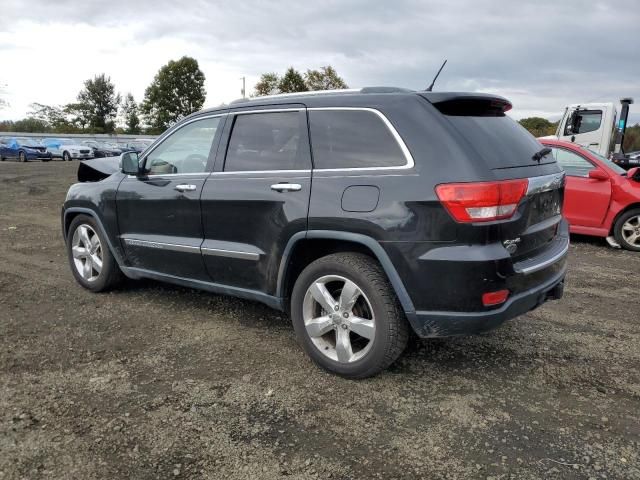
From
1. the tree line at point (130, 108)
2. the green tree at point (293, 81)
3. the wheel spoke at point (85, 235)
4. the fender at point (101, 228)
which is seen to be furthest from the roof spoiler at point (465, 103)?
the tree line at point (130, 108)

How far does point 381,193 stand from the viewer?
311 cm

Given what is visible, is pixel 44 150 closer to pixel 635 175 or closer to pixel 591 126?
pixel 591 126

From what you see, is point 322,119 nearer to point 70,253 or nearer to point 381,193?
point 381,193

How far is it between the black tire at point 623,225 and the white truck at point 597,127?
22.4 feet

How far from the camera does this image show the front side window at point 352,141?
3.20 meters

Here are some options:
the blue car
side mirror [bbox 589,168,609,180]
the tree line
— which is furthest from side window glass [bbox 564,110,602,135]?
the tree line

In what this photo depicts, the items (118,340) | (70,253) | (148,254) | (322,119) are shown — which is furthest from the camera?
(70,253)

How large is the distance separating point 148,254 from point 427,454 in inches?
117

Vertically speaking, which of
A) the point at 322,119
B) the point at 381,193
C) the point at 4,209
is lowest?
the point at 4,209

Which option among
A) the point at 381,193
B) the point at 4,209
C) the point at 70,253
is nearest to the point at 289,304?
the point at 381,193

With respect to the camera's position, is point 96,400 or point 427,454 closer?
point 427,454

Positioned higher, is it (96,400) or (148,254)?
(148,254)

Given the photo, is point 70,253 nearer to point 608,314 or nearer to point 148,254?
point 148,254

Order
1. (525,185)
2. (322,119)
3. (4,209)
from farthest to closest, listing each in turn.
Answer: (4,209)
(322,119)
(525,185)
